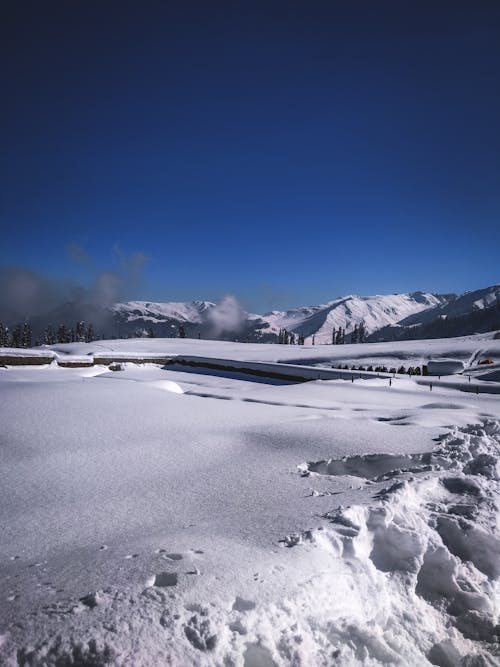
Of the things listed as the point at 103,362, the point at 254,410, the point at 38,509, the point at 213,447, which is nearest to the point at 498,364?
the point at 254,410

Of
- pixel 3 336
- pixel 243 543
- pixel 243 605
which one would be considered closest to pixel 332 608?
pixel 243 605

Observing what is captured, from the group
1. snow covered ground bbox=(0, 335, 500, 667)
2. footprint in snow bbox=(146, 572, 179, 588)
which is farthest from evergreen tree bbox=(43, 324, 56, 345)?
footprint in snow bbox=(146, 572, 179, 588)

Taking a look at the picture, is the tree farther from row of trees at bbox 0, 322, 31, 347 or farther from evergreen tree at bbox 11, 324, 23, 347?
evergreen tree at bbox 11, 324, 23, 347

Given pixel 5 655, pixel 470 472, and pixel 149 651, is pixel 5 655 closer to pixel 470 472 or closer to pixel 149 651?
pixel 149 651

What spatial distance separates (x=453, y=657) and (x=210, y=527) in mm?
2484

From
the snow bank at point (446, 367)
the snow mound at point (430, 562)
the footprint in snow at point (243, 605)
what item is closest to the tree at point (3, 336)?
the snow bank at point (446, 367)

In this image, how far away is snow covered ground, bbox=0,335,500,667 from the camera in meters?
2.72

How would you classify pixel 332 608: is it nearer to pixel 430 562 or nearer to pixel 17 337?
pixel 430 562

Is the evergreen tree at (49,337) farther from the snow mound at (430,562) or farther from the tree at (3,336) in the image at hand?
the snow mound at (430,562)

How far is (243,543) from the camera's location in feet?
12.7

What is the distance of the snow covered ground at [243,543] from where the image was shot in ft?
8.94

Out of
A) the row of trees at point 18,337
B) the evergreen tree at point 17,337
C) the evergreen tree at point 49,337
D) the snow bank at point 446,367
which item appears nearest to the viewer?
the snow bank at point 446,367

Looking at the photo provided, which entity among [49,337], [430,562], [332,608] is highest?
[49,337]

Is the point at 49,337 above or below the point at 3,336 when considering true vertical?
below
